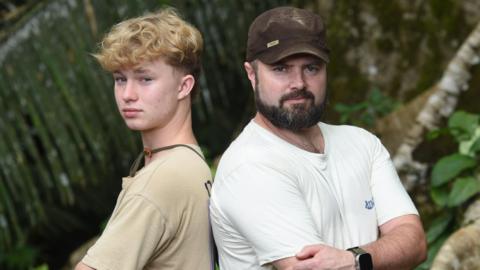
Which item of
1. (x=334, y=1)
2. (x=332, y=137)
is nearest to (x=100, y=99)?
(x=334, y=1)

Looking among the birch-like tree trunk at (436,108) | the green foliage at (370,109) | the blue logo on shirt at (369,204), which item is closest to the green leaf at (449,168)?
the birch-like tree trunk at (436,108)

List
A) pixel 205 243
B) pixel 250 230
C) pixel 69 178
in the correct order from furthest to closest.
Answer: pixel 69 178 → pixel 205 243 → pixel 250 230

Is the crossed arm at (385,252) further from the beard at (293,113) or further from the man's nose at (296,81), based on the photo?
the man's nose at (296,81)

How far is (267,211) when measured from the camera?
334 centimetres

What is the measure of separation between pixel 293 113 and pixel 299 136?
0.15 m

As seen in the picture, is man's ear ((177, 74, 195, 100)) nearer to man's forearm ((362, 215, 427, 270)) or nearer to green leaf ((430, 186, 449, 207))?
man's forearm ((362, 215, 427, 270))

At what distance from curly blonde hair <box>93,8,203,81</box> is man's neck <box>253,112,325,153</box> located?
0.35m

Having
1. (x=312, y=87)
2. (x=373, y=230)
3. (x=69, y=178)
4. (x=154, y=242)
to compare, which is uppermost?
(x=312, y=87)

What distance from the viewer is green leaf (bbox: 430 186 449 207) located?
553cm

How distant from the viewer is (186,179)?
11.5ft

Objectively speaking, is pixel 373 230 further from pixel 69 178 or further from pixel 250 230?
pixel 69 178

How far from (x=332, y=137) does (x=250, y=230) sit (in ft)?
1.94

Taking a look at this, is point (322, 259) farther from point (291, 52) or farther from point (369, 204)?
point (291, 52)

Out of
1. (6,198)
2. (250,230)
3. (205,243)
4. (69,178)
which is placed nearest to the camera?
(250,230)
